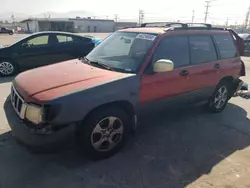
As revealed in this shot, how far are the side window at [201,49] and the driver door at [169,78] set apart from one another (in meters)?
0.16

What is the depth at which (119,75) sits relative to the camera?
321 centimetres

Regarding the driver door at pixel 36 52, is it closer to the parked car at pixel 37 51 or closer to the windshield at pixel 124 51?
the parked car at pixel 37 51

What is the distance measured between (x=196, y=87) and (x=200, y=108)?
1.18m

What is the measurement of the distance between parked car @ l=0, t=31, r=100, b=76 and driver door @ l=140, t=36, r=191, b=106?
572 centimetres

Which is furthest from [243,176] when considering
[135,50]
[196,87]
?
[135,50]

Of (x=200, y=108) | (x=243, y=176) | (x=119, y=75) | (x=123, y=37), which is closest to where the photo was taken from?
(x=243, y=176)

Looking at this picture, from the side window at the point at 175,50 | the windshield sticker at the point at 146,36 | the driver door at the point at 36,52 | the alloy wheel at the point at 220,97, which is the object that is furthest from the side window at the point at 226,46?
the driver door at the point at 36,52

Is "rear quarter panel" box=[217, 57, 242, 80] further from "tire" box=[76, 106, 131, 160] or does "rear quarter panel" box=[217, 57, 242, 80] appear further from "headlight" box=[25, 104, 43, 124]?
"headlight" box=[25, 104, 43, 124]

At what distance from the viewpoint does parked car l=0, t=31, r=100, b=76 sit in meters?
8.03

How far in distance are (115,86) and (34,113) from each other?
3.32 feet

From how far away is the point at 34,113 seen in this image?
8.71ft

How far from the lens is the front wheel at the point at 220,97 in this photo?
15.9 feet

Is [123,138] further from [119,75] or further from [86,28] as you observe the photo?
[86,28]

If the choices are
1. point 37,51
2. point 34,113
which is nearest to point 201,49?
point 34,113
